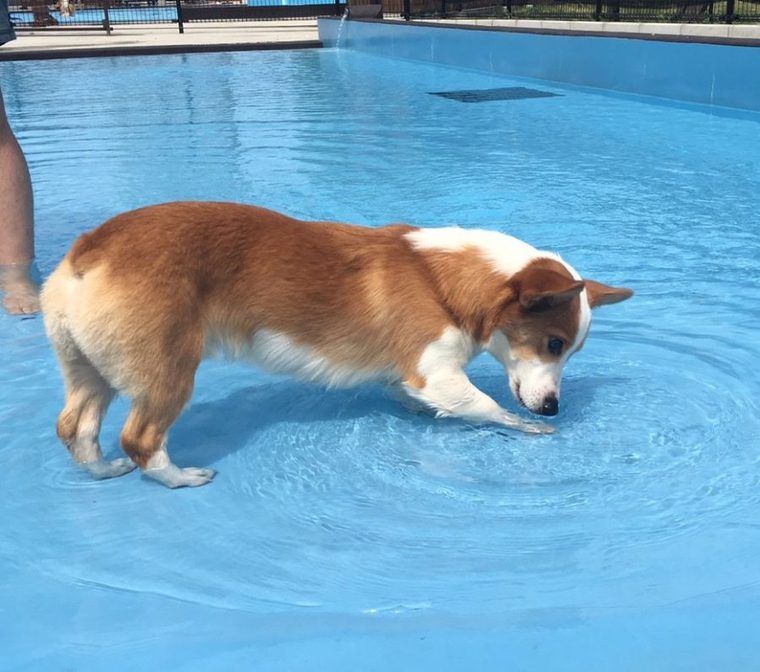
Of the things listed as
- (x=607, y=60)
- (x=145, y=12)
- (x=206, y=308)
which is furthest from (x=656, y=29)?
(x=145, y=12)

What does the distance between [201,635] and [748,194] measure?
18.7 feet

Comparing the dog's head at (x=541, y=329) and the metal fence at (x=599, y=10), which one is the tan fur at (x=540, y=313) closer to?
the dog's head at (x=541, y=329)

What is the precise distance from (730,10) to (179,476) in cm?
1370

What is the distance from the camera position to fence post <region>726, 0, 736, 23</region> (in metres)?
13.9

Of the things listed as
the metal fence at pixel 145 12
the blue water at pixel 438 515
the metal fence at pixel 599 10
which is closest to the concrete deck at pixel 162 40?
the metal fence at pixel 145 12

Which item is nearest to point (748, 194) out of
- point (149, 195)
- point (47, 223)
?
point (149, 195)

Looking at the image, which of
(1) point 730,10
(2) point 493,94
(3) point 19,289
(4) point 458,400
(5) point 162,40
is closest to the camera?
(4) point 458,400

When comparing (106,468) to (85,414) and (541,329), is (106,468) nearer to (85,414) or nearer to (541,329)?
(85,414)

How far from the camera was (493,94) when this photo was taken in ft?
40.3

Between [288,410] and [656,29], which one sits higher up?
[656,29]

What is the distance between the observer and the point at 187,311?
287 centimetres

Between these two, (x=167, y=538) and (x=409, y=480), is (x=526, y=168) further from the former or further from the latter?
(x=167, y=538)

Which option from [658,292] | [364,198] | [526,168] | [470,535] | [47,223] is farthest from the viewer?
[526,168]

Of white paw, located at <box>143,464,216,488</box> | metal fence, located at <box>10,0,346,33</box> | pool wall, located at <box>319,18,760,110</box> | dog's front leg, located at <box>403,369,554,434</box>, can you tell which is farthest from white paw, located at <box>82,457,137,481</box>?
metal fence, located at <box>10,0,346,33</box>
